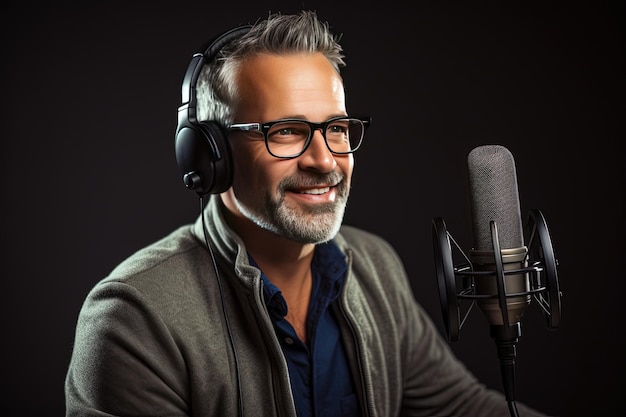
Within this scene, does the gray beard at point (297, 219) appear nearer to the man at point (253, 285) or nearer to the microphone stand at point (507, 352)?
the man at point (253, 285)

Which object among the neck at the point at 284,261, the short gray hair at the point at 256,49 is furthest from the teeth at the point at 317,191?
the short gray hair at the point at 256,49

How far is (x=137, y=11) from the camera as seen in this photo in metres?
2.46

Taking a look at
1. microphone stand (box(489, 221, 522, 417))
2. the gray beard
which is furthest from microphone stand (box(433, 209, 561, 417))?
the gray beard

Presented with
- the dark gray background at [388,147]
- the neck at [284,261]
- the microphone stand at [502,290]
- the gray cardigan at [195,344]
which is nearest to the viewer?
the microphone stand at [502,290]

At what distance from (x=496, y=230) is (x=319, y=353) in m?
0.75

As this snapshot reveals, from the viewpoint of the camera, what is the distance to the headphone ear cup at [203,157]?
170 cm

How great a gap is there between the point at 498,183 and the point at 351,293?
0.76 meters

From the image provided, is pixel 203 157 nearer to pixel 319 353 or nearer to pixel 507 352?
pixel 319 353

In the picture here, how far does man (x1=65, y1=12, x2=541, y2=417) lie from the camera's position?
1702 mm

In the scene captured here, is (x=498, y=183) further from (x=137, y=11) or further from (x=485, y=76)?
(x=137, y=11)

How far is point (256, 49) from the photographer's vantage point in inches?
71.0

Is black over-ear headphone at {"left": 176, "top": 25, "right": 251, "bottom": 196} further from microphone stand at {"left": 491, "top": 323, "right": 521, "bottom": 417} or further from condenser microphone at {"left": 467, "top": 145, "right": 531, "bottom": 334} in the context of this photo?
microphone stand at {"left": 491, "top": 323, "right": 521, "bottom": 417}

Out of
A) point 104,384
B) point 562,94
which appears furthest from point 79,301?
point 562,94

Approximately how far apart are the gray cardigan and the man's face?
0.47 ft
